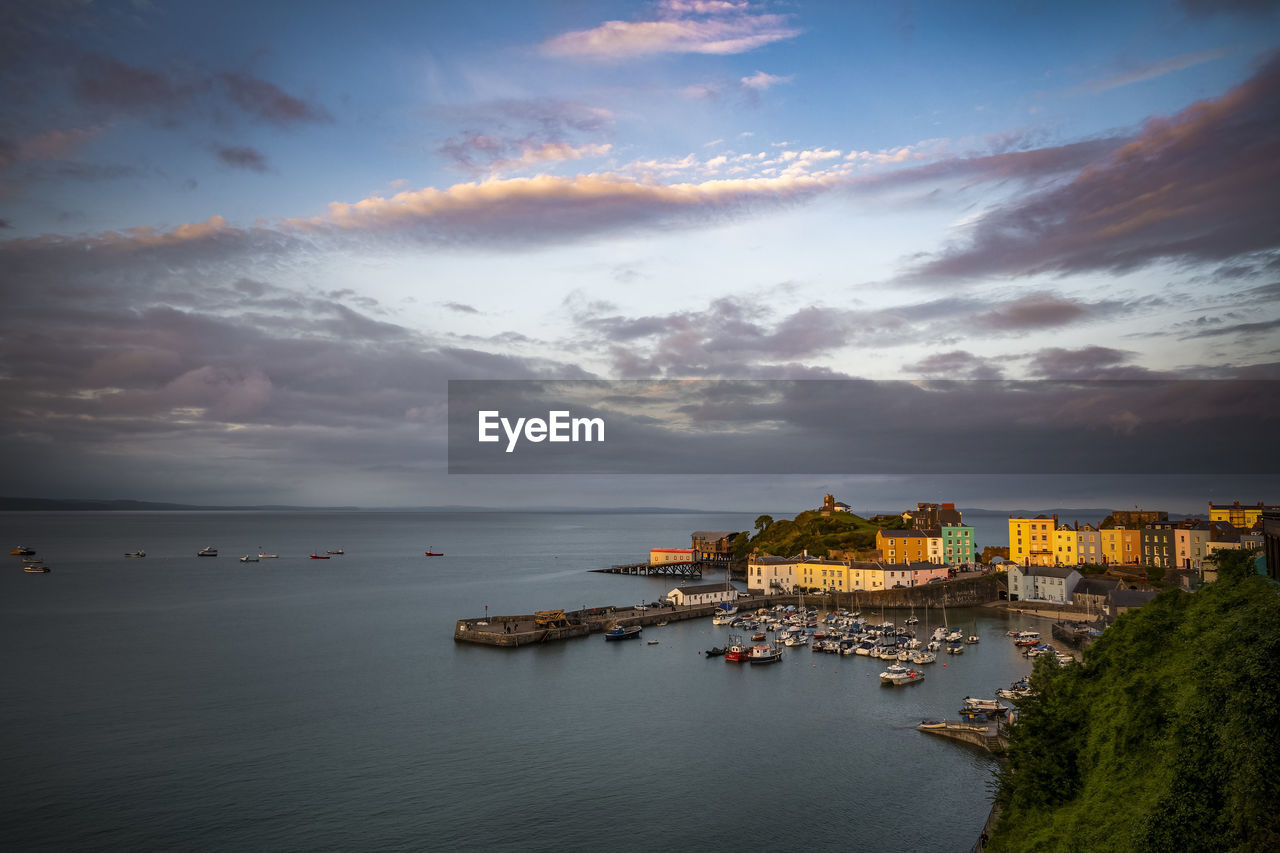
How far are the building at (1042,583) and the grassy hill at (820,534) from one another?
17.1 metres

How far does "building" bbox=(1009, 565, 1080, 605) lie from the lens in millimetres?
52625

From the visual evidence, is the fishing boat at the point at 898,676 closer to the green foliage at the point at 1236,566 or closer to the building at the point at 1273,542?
the building at the point at 1273,542

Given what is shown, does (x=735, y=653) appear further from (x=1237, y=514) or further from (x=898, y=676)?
(x=1237, y=514)

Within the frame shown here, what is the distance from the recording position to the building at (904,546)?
6656cm

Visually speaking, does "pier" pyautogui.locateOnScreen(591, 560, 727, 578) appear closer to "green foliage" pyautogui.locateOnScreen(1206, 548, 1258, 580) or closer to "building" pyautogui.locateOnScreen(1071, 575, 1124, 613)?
"building" pyautogui.locateOnScreen(1071, 575, 1124, 613)

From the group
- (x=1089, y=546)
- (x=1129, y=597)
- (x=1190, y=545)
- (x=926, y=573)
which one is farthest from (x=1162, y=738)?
(x=1089, y=546)

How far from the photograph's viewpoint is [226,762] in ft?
77.5

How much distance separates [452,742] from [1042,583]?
43819 millimetres

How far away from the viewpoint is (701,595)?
5725 centimetres

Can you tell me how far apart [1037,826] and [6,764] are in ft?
90.2

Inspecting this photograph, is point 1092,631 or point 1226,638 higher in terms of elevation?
point 1226,638

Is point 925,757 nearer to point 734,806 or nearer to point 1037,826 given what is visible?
point 734,806

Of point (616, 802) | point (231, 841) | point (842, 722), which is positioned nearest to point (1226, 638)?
point (616, 802)

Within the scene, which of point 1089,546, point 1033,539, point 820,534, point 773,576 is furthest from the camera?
point 820,534
